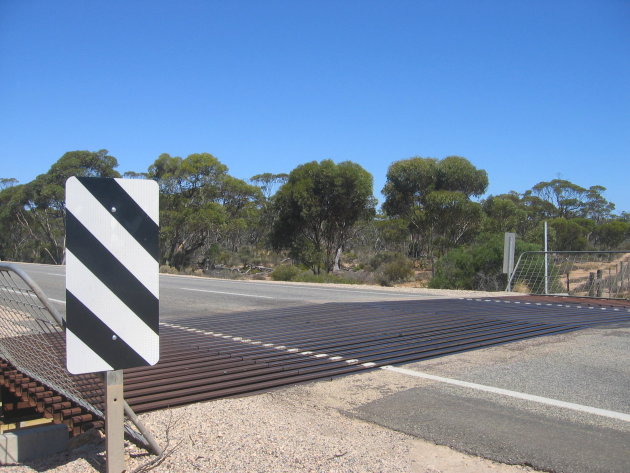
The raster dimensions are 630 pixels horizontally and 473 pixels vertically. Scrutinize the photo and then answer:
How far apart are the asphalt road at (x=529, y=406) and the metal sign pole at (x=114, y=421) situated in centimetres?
190

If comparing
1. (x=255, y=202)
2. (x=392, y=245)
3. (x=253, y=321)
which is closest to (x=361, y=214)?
(x=392, y=245)

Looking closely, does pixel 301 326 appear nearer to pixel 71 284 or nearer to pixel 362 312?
pixel 362 312

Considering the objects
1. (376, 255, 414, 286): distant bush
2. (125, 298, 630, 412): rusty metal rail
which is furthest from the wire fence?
(376, 255, 414, 286): distant bush

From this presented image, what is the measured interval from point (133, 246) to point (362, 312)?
25.5 ft

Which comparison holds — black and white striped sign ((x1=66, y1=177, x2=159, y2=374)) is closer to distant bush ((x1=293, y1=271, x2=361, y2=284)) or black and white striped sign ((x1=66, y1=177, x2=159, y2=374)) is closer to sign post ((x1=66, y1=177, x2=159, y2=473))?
sign post ((x1=66, y1=177, x2=159, y2=473))

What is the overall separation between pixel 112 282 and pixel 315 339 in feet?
15.3

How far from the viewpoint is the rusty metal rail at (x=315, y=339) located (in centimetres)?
521

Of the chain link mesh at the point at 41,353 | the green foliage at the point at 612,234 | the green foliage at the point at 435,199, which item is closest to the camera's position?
the chain link mesh at the point at 41,353

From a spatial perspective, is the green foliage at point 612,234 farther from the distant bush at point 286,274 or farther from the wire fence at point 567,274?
the wire fence at point 567,274

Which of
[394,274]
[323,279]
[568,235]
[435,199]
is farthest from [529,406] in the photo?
[568,235]

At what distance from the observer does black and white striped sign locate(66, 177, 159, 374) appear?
3.07m

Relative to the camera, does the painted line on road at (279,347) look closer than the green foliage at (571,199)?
Yes

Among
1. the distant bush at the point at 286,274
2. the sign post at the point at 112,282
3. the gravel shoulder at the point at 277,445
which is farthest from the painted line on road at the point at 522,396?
the distant bush at the point at 286,274

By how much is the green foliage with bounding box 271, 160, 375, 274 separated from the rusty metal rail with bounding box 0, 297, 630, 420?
67.2 feet
